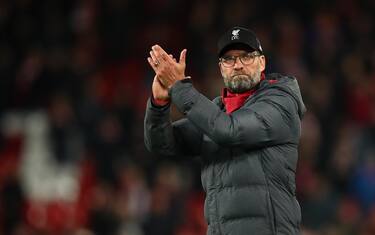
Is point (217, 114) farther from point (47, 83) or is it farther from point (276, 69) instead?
point (47, 83)

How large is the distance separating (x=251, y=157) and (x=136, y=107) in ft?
21.4

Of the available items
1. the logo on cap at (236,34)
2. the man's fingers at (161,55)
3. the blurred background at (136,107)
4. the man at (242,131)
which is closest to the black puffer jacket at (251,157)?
the man at (242,131)

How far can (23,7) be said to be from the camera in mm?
13180

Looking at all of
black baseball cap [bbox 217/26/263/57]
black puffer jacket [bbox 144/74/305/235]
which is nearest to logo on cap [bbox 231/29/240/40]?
black baseball cap [bbox 217/26/263/57]

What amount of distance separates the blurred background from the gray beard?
167 inches

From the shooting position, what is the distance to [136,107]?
11.4m

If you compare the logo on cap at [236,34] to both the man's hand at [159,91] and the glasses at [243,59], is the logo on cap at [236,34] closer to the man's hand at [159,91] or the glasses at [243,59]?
the glasses at [243,59]

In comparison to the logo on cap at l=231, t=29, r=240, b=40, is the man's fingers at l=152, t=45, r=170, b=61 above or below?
below

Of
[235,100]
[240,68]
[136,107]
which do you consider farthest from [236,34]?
[136,107]

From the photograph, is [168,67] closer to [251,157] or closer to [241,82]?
[241,82]

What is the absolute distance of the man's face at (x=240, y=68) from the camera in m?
5.07

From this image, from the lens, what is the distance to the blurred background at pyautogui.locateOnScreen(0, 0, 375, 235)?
1027 cm

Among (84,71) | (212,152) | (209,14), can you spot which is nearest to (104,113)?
(84,71)

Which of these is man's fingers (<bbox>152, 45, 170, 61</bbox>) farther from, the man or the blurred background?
the blurred background
